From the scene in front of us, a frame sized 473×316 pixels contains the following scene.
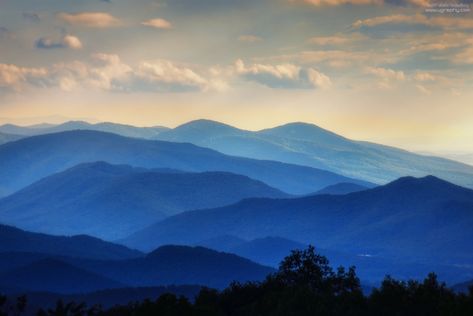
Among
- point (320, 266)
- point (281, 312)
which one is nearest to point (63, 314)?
point (281, 312)

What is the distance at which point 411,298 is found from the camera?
115 m

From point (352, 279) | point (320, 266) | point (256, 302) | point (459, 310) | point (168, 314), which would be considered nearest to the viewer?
point (459, 310)

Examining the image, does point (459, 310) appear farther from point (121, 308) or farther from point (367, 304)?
point (121, 308)

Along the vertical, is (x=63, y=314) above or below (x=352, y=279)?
below

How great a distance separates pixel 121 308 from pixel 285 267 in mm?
35754

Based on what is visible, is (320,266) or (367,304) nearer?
(367,304)

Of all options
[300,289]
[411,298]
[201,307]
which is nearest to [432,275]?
[411,298]

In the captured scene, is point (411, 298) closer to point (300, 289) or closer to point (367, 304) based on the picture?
point (367, 304)

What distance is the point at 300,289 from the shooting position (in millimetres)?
122000

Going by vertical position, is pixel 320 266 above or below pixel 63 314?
above

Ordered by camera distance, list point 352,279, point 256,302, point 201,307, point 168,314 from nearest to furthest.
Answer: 1. point 168,314
2. point 201,307
3. point 256,302
4. point 352,279

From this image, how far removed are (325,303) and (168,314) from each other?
1925cm

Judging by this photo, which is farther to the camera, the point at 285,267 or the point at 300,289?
the point at 285,267

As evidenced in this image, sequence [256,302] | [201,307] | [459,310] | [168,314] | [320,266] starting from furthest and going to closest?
[320,266] → [256,302] → [201,307] → [168,314] → [459,310]
